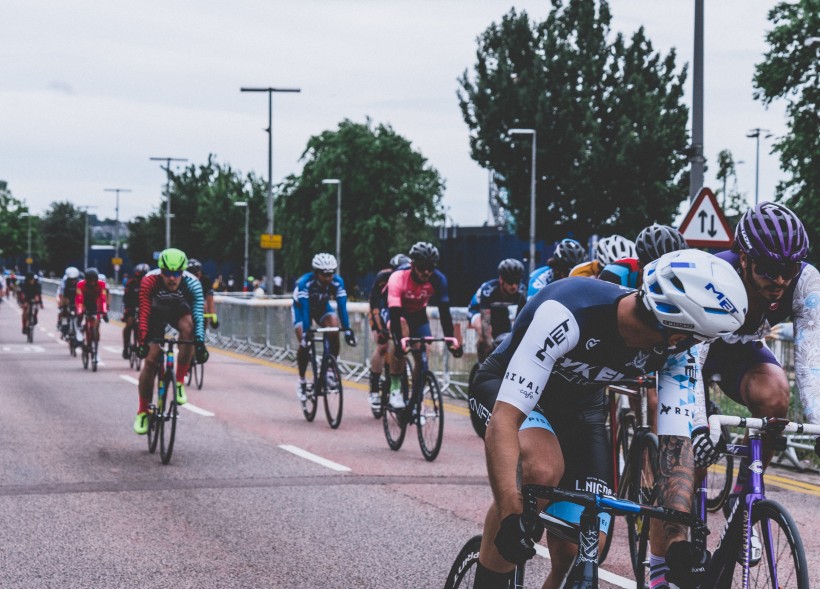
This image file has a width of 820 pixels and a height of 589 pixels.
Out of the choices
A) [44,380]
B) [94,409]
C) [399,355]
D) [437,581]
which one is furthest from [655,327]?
[44,380]

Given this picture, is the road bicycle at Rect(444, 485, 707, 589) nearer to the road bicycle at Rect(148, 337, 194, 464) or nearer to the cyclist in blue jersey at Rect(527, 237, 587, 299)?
the cyclist in blue jersey at Rect(527, 237, 587, 299)

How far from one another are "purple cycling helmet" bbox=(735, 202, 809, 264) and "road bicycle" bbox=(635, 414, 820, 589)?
0.75m

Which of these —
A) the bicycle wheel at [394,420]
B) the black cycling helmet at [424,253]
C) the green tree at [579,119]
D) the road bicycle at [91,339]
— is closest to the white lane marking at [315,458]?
the bicycle wheel at [394,420]

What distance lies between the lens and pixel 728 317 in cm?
323

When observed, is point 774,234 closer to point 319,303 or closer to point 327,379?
point 327,379

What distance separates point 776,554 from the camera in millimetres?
3889

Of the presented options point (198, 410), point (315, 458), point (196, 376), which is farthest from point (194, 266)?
point (315, 458)

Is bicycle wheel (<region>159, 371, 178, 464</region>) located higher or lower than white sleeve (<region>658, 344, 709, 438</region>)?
lower

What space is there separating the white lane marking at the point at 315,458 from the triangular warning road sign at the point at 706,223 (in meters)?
5.20

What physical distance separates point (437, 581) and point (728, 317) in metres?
3.17

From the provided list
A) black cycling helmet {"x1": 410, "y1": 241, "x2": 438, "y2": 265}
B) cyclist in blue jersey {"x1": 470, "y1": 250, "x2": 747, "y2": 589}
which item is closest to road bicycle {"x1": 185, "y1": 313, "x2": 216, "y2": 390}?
black cycling helmet {"x1": 410, "y1": 241, "x2": 438, "y2": 265}

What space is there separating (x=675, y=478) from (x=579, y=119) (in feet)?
141

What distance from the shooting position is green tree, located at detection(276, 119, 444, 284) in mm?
70688

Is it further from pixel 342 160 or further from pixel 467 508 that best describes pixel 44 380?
pixel 342 160
